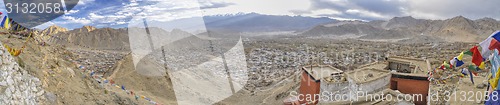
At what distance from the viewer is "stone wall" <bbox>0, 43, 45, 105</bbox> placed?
6.52 m

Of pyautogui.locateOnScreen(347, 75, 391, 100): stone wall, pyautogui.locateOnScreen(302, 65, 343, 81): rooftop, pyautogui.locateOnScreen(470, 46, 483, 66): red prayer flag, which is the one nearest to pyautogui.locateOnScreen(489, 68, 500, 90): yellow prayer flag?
pyautogui.locateOnScreen(470, 46, 483, 66): red prayer flag

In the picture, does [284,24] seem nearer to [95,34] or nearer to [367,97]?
[95,34]

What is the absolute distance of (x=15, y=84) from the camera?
22.5ft

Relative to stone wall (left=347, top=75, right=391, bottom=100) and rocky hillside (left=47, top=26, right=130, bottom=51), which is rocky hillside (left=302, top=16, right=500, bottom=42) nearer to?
rocky hillside (left=47, top=26, right=130, bottom=51)

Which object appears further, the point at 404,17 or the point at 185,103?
the point at 404,17

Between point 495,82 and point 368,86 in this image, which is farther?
point 368,86

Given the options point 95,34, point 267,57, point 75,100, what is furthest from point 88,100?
point 95,34

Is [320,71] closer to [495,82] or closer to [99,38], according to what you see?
[495,82]

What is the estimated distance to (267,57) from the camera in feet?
111

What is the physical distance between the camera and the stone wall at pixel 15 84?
6.52 metres

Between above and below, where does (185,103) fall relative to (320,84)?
below

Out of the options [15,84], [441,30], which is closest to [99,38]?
[15,84]

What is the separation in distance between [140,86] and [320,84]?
830 centimetres

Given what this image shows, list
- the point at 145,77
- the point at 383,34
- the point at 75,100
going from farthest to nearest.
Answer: the point at 383,34 → the point at 145,77 → the point at 75,100
